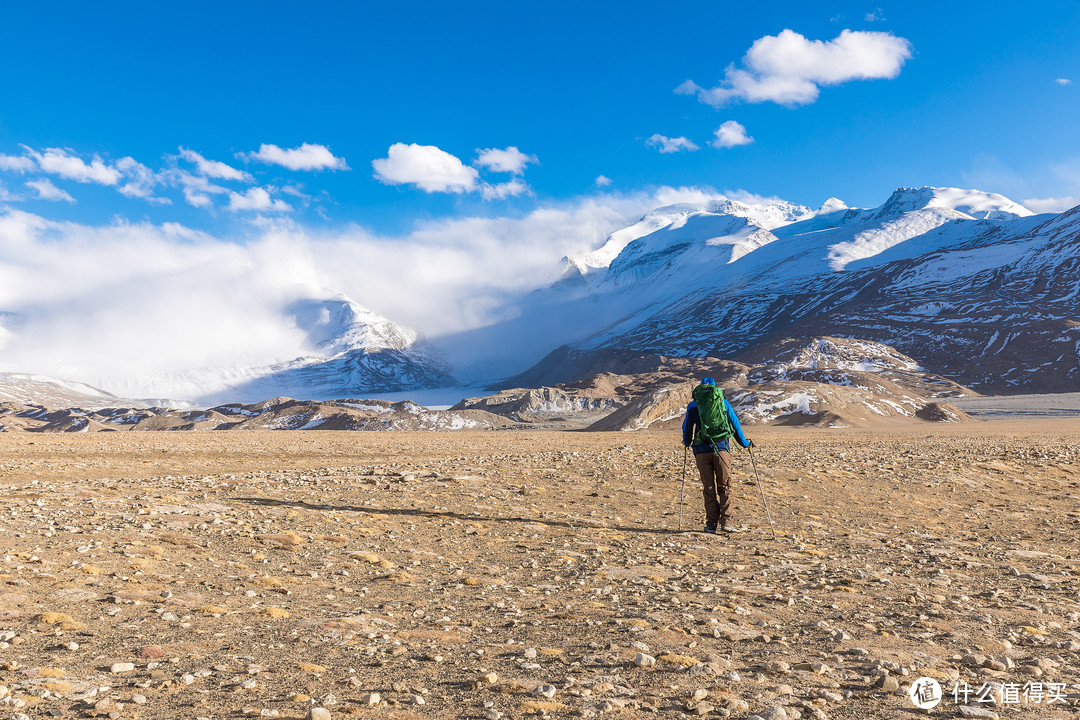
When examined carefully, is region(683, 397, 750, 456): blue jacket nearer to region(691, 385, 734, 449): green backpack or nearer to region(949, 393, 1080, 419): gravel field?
region(691, 385, 734, 449): green backpack

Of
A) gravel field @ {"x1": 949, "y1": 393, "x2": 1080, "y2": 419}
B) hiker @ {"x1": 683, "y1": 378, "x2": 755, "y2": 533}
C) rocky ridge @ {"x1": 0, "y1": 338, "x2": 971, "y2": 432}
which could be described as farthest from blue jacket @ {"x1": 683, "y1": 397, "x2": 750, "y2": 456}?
gravel field @ {"x1": 949, "y1": 393, "x2": 1080, "y2": 419}

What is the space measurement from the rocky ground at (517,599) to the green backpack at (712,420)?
66.0 inches

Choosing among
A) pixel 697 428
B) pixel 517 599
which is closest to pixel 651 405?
pixel 697 428

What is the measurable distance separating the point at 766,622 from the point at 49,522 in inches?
397

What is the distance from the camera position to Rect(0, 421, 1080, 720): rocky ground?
5.27 m

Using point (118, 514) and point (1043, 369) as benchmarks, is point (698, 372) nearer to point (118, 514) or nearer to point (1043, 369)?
point (1043, 369)

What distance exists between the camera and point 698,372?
554 feet

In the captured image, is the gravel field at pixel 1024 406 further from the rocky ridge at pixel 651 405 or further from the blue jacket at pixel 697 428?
the blue jacket at pixel 697 428

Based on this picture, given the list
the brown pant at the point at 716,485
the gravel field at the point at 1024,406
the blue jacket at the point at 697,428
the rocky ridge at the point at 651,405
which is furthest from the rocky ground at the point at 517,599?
the gravel field at the point at 1024,406

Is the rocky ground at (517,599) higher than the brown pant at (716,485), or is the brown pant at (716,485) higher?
the brown pant at (716,485)

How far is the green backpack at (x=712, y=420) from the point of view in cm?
1300

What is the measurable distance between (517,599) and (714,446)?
5969 mm

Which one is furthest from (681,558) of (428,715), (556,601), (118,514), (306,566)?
(118,514)

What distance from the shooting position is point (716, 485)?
42.9 ft
